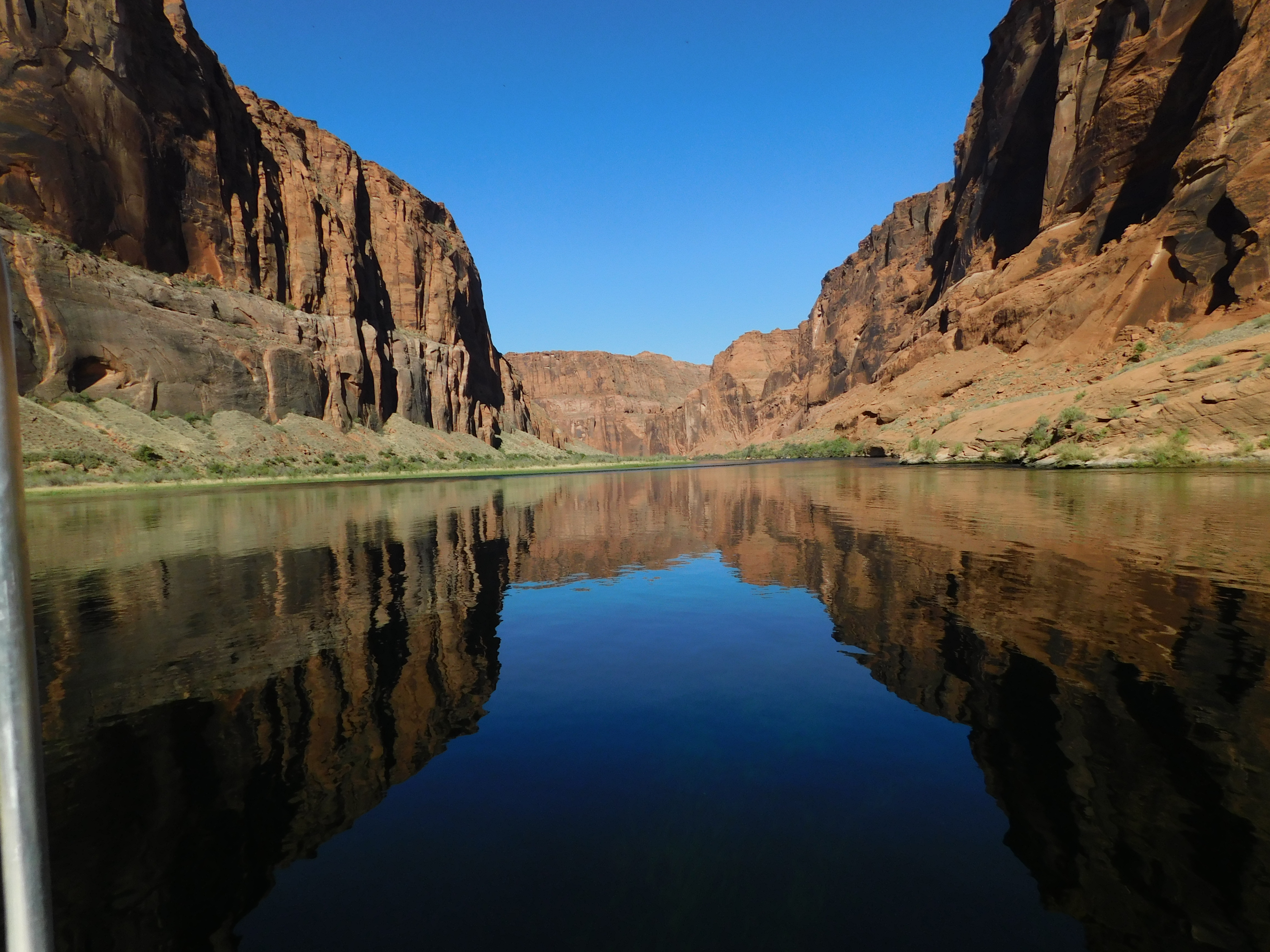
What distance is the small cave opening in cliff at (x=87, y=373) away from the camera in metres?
57.8

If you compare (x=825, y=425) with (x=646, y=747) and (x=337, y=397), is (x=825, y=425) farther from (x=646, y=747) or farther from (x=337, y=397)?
(x=646, y=747)

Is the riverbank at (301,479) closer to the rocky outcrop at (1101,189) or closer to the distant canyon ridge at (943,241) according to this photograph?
the distant canyon ridge at (943,241)

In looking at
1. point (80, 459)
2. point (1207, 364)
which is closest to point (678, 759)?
point (1207, 364)

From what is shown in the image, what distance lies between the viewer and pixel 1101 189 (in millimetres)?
67688

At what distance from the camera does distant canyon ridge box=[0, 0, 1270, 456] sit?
47969 millimetres

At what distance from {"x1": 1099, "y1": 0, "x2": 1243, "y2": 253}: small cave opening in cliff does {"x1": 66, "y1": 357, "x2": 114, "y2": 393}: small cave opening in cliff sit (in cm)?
9607

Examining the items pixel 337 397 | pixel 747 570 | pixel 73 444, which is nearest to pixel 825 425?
pixel 337 397

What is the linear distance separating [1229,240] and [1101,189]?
23.1m

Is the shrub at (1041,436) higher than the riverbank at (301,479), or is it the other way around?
the shrub at (1041,436)

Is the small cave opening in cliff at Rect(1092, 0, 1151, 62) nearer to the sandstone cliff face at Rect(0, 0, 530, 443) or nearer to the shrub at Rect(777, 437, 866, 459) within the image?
the shrub at Rect(777, 437, 866, 459)

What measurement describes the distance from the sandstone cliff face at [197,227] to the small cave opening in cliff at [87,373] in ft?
0.54

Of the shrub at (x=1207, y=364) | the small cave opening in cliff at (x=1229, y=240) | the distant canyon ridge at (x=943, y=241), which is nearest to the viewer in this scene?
the shrub at (x=1207, y=364)

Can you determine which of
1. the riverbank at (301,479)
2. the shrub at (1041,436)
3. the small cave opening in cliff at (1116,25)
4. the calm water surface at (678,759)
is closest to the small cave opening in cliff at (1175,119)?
the small cave opening in cliff at (1116,25)

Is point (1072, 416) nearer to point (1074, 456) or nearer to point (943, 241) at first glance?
point (1074, 456)
